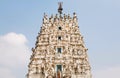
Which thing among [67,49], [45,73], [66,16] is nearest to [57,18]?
[66,16]

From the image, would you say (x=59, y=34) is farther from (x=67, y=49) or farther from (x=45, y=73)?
(x=45, y=73)

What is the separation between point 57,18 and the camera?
49.0m

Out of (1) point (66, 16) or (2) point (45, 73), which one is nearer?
(2) point (45, 73)

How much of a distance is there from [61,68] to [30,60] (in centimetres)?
509

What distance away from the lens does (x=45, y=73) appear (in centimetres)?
4509

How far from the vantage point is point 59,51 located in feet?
153

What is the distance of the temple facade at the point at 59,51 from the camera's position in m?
45.4

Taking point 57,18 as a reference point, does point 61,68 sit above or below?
below

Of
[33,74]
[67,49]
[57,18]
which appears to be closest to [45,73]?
[33,74]

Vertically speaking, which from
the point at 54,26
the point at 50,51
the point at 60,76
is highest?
the point at 54,26

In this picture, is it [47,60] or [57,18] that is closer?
[47,60]

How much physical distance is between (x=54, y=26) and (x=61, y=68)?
6.56 metres

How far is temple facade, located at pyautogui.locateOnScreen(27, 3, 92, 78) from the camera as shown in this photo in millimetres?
45375

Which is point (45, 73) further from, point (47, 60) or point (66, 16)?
point (66, 16)
